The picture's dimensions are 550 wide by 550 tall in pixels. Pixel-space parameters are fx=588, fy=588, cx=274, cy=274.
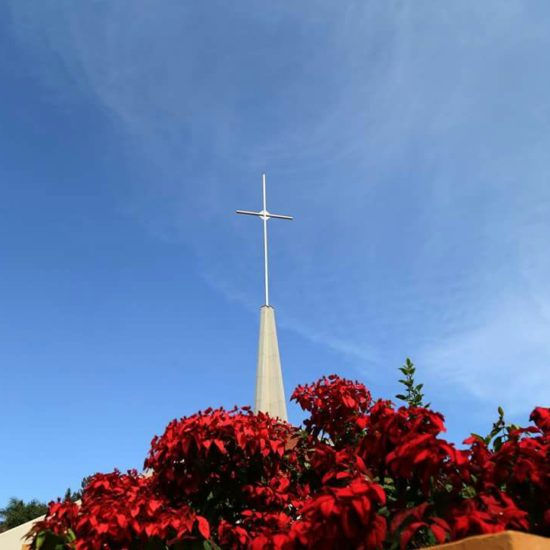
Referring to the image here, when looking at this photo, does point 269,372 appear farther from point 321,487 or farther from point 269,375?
point 321,487

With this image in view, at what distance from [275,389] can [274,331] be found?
75.9 inches

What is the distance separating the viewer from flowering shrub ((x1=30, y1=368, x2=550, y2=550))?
314 centimetres

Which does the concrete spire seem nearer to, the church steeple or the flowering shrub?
the church steeple

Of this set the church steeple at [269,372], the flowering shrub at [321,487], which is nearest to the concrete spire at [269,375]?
the church steeple at [269,372]

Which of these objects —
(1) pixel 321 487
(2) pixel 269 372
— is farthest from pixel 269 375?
(1) pixel 321 487

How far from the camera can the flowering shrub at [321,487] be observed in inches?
124

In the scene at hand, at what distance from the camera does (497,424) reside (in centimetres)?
461

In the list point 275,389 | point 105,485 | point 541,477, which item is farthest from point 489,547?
point 275,389

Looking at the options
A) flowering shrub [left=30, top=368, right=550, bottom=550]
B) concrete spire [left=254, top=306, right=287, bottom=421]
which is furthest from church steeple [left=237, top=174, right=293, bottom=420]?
flowering shrub [left=30, top=368, right=550, bottom=550]

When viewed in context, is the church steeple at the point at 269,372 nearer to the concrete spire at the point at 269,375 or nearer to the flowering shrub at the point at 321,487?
the concrete spire at the point at 269,375

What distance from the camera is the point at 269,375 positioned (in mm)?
18891

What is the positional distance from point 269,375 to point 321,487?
13686 mm

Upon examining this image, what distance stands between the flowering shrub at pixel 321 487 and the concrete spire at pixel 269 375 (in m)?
11.9

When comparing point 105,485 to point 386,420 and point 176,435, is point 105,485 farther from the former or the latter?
point 386,420
